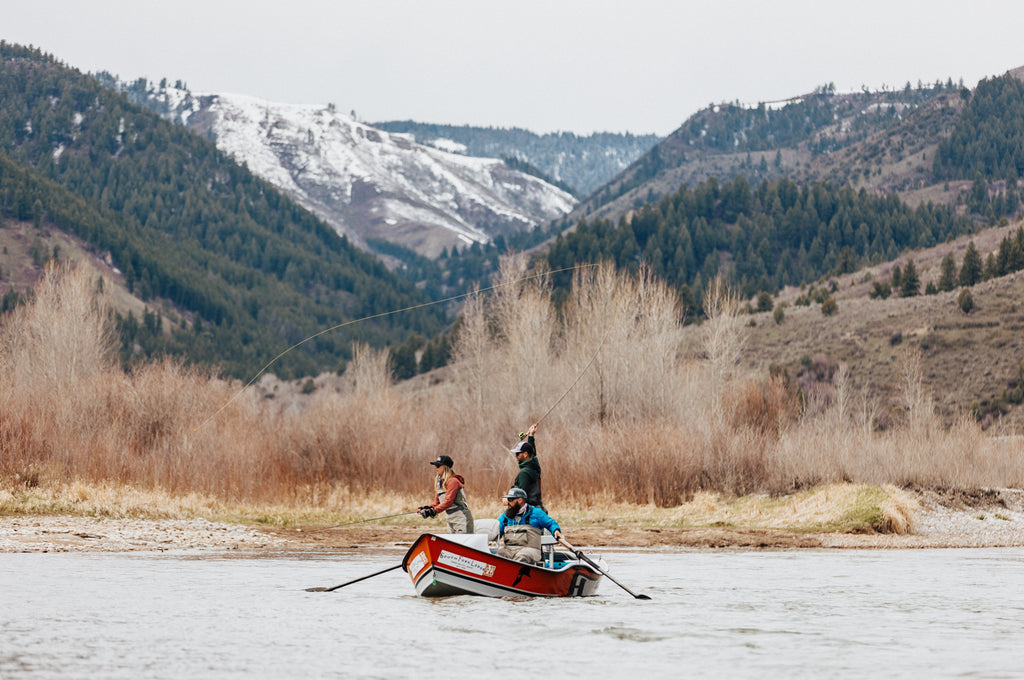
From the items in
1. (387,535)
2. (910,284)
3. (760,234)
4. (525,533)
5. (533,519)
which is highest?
(760,234)

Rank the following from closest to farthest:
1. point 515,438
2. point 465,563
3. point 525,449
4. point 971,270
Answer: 1. point 465,563
2. point 525,449
3. point 515,438
4. point 971,270

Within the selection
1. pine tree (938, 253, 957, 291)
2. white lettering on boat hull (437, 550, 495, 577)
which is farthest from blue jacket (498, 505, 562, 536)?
pine tree (938, 253, 957, 291)

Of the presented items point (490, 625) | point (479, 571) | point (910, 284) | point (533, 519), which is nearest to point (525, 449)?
point (533, 519)

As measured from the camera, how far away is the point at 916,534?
37156 millimetres

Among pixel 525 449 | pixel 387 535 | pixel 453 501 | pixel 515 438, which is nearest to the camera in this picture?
pixel 453 501

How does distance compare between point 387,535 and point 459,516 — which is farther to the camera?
point 387,535

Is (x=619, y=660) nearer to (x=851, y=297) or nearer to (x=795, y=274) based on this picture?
(x=851, y=297)

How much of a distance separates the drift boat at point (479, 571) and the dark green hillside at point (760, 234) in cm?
12971

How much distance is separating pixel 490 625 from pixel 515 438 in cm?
3330

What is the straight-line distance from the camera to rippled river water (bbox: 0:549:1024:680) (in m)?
15.5

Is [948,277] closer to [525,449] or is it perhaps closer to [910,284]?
[910,284]

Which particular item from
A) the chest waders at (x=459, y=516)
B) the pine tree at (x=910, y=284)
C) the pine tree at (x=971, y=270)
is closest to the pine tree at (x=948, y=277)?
the pine tree at (x=971, y=270)

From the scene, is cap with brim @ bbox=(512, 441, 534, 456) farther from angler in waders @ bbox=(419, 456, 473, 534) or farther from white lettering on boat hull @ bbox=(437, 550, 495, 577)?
white lettering on boat hull @ bbox=(437, 550, 495, 577)

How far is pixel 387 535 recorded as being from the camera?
118ft
